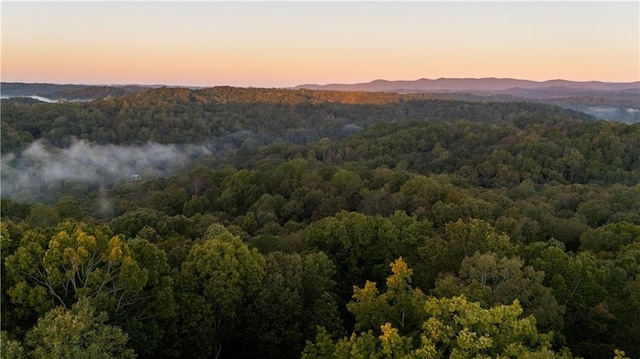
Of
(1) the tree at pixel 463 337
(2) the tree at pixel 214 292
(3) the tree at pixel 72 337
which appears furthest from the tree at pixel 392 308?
(3) the tree at pixel 72 337

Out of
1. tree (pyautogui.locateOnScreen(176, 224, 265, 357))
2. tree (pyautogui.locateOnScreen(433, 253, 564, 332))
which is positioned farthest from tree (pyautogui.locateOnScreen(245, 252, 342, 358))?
tree (pyautogui.locateOnScreen(433, 253, 564, 332))

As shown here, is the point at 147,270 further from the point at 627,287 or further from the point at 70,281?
the point at 627,287

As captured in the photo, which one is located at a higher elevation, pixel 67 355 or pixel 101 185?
pixel 67 355

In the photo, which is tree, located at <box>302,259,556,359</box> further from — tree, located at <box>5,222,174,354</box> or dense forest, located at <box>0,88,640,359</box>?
tree, located at <box>5,222,174,354</box>

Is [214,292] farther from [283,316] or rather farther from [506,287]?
[506,287]

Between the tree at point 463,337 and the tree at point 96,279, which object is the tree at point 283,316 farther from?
the tree at point 463,337

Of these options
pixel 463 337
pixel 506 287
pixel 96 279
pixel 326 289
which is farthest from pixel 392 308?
pixel 96 279

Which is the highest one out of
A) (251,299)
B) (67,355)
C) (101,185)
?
(67,355)

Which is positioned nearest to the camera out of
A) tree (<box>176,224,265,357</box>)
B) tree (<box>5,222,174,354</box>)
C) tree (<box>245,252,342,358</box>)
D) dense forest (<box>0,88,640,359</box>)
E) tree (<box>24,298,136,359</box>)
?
tree (<box>24,298,136,359</box>)

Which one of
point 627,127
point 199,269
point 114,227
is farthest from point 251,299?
point 627,127

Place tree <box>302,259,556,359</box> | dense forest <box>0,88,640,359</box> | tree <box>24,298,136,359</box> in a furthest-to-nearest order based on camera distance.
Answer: dense forest <box>0,88,640,359</box>
tree <box>24,298,136,359</box>
tree <box>302,259,556,359</box>

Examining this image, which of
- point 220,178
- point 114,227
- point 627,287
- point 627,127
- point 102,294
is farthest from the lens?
point 627,127
